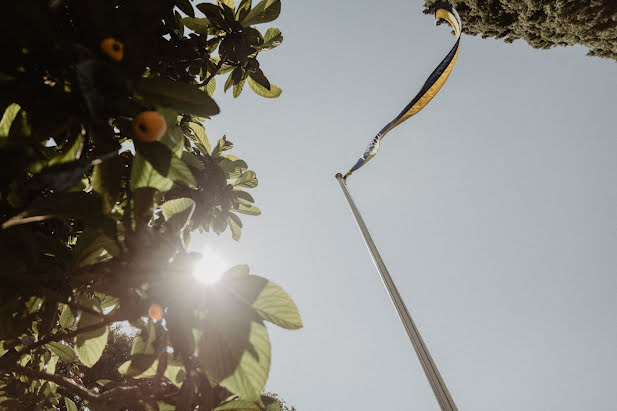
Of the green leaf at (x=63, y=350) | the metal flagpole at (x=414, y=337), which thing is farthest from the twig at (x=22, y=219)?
the metal flagpole at (x=414, y=337)

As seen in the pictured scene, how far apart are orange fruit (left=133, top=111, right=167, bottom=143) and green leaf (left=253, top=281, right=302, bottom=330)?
0.50 m

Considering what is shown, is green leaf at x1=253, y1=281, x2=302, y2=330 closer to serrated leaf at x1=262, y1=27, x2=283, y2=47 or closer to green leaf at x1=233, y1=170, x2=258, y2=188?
serrated leaf at x1=262, y1=27, x2=283, y2=47

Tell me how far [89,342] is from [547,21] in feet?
52.1

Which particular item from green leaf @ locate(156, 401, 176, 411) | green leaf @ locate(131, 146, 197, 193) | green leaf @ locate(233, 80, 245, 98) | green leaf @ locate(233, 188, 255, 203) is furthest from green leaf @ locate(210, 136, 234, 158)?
green leaf @ locate(156, 401, 176, 411)

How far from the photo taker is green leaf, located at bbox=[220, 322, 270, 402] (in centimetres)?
83

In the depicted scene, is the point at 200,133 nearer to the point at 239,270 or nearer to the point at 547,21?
the point at 239,270

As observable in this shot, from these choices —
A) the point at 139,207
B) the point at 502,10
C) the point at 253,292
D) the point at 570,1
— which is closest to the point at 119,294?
the point at 139,207

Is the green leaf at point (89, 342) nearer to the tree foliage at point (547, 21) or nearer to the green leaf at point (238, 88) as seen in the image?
the green leaf at point (238, 88)

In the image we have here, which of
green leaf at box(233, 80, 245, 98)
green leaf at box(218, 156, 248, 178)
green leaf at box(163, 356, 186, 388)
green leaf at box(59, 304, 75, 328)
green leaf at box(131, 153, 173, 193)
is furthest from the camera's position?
green leaf at box(218, 156, 248, 178)

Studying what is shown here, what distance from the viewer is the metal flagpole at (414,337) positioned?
3240 mm

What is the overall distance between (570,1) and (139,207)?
15.1m

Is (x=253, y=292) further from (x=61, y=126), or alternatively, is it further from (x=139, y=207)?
(x=61, y=126)

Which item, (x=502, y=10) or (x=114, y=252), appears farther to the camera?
(x=502, y=10)

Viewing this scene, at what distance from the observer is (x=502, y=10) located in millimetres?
12617
